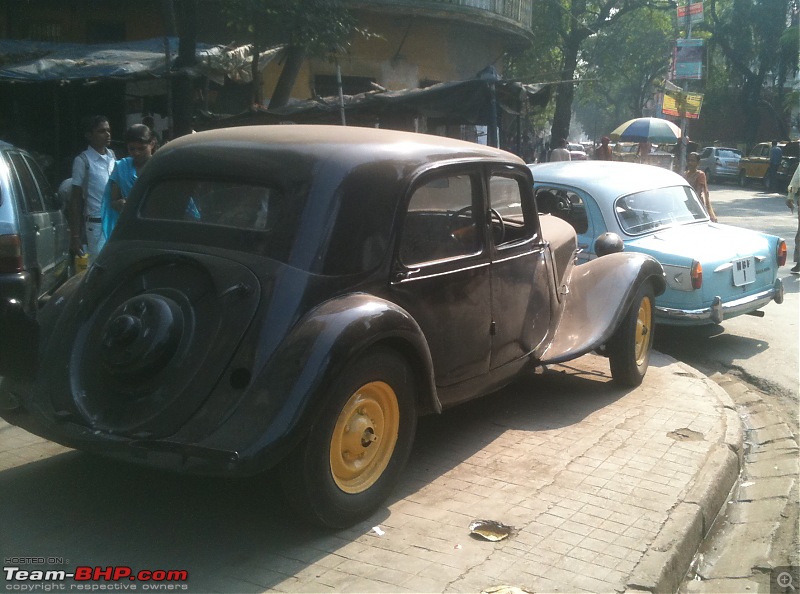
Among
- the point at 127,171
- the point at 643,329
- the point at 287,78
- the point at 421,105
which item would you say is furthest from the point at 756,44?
the point at 127,171

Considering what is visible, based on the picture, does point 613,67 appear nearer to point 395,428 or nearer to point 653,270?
point 653,270

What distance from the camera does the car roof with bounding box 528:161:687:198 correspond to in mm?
8383

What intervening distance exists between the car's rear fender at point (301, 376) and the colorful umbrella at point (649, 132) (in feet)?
68.0

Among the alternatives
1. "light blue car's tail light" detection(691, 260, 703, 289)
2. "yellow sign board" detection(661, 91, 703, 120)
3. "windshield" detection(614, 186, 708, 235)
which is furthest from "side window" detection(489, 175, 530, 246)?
"yellow sign board" detection(661, 91, 703, 120)

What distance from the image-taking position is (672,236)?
8273 mm

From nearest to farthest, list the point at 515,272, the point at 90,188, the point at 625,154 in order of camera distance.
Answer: the point at 515,272
the point at 90,188
the point at 625,154

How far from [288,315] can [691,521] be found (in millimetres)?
2192

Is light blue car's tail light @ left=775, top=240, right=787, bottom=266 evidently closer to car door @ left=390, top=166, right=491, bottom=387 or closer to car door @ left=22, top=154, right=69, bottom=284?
car door @ left=390, top=166, right=491, bottom=387

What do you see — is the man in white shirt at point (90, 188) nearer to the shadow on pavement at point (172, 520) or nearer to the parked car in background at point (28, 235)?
the parked car in background at point (28, 235)

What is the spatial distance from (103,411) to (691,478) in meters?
3.11

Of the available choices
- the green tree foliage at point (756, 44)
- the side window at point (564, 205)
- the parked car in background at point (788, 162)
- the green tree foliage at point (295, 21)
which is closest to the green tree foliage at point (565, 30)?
the parked car in background at point (788, 162)

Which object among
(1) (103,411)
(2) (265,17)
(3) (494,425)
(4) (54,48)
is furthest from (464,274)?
(4) (54,48)

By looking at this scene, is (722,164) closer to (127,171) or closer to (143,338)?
(127,171)

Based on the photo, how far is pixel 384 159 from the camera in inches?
171
